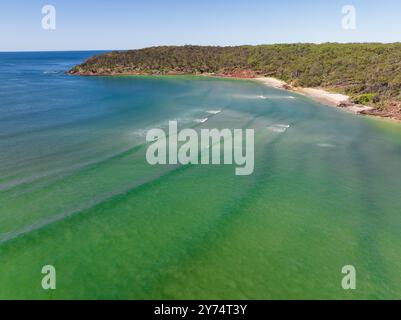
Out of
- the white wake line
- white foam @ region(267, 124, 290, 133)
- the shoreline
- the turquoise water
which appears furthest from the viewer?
the shoreline

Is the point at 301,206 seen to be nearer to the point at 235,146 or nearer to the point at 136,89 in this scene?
the point at 235,146

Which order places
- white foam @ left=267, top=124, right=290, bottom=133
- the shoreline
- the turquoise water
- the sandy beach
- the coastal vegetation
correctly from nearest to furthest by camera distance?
Answer: the turquoise water < white foam @ left=267, top=124, right=290, bottom=133 < the shoreline < the sandy beach < the coastal vegetation

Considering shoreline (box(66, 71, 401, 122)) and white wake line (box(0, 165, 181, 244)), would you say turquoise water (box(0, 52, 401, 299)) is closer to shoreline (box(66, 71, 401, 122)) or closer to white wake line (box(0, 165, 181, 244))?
white wake line (box(0, 165, 181, 244))

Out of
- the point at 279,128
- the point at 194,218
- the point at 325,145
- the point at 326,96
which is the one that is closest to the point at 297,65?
the point at 326,96

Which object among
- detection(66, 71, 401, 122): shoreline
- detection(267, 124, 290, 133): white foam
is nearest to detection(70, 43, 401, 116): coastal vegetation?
detection(66, 71, 401, 122): shoreline

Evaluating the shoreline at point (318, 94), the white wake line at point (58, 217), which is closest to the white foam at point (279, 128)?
the shoreline at point (318, 94)

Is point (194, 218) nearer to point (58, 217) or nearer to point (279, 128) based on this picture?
point (58, 217)

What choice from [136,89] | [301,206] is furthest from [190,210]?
[136,89]
